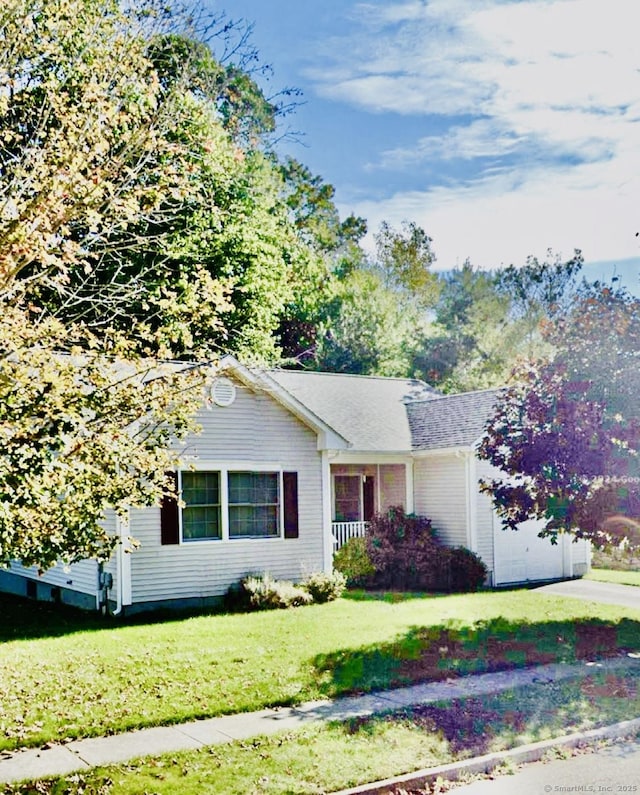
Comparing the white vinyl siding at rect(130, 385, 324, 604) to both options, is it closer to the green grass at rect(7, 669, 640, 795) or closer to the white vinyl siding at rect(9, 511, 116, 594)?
the white vinyl siding at rect(9, 511, 116, 594)

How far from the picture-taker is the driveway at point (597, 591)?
1761 centimetres

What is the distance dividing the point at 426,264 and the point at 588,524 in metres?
34.5

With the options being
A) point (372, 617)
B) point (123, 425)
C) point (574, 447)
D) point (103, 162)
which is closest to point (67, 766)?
point (123, 425)

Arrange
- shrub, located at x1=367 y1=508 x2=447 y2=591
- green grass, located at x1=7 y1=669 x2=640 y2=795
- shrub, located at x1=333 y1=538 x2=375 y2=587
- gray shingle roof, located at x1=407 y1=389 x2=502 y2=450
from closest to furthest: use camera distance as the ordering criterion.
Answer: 1. green grass, located at x1=7 y1=669 x2=640 y2=795
2. shrub, located at x1=333 y1=538 x2=375 y2=587
3. shrub, located at x1=367 y1=508 x2=447 y2=591
4. gray shingle roof, located at x1=407 y1=389 x2=502 y2=450

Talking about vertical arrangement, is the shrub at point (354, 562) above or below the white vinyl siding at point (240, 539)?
below

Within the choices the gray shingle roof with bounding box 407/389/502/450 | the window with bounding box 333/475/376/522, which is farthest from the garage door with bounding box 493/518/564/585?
the window with bounding box 333/475/376/522

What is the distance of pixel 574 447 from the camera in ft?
45.5

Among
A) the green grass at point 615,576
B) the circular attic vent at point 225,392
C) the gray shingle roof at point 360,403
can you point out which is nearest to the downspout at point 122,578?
the circular attic vent at point 225,392

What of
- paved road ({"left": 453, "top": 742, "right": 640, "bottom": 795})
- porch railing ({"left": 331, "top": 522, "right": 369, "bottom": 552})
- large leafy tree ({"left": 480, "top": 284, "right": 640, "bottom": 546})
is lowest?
paved road ({"left": 453, "top": 742, "right": 640, "bottom": 795})

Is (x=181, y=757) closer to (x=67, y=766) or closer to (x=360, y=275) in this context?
(x=67, y=766)

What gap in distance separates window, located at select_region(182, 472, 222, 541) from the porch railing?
445cm

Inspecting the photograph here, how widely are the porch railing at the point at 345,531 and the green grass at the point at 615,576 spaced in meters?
6.11

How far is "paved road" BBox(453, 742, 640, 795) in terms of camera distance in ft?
23.7

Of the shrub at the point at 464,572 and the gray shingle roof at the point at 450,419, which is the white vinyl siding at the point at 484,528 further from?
the gray shingle roof at the point at 450,419
